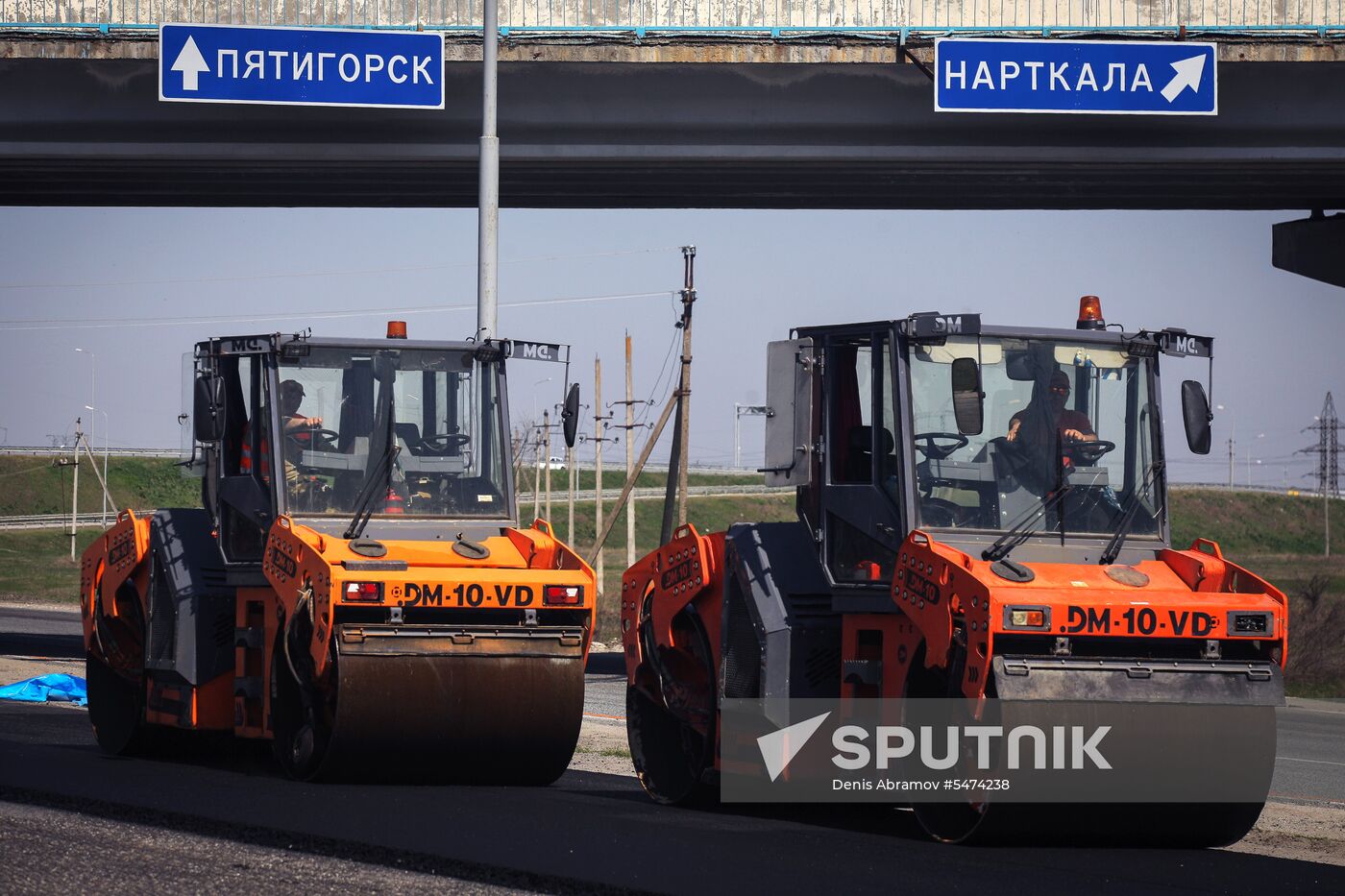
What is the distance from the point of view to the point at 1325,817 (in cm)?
1219

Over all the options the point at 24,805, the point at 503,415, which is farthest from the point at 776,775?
the point at 24,805

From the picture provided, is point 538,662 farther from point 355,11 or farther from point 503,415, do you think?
point 355,11

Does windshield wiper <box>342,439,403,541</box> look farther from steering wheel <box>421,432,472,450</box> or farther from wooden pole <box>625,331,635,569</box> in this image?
wooden pole <box>625,331,635,569</box>

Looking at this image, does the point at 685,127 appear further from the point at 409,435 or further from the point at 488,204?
the point at 409,435

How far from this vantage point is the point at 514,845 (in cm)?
909

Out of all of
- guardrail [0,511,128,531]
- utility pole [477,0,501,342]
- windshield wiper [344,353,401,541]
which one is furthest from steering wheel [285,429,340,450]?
guardrail [0,511,128,531]

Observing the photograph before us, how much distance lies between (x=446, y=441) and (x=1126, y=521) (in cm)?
455

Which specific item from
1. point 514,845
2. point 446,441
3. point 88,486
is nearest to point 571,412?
point 446,441

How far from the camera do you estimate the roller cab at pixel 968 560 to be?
29.0ft

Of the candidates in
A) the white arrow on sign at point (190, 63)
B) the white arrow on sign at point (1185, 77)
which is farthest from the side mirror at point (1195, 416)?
the white arrow on sign at point (190, 63)

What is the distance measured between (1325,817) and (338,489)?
6730mm

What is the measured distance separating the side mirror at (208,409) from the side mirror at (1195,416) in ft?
20.3

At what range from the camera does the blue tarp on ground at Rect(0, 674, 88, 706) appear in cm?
1917

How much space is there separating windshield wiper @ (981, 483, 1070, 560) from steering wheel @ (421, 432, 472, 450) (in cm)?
404
